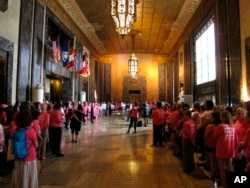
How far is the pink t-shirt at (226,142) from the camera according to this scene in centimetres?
405

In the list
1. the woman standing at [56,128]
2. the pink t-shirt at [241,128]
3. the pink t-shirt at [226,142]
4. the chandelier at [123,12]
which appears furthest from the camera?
the chandelier at [123,12]

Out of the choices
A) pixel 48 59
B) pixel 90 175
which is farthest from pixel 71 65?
pixel 90 175

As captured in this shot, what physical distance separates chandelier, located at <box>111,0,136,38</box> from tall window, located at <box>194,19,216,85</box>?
16.3 ft

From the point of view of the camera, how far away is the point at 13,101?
8891mm

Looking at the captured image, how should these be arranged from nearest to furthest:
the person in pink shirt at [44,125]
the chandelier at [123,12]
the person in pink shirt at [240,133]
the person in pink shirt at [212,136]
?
the person in pink shirt at [240,133] < the person in pink shirt at [212,136] < the person in pink shirt at [44,125] < the chandelier at [123,12]

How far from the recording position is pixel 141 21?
16719 mm

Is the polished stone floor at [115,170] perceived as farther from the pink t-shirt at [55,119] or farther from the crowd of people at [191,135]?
the pink t-shirt at [55,119]

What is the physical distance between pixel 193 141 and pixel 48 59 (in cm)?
879

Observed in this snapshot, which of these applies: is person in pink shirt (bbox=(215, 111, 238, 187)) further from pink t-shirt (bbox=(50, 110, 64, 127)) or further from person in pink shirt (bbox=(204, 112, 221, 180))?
pink t-shirt (bbox=(50, 110, 64, 127))

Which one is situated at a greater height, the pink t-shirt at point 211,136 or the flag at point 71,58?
the flag at point 71,58

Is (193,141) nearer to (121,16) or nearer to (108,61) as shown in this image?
(121,16)

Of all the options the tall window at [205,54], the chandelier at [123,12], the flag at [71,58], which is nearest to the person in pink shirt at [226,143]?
the chandelier at [123,12]

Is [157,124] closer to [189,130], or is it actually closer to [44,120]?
[189,130]

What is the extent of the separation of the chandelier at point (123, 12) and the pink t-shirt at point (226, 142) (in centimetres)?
528
